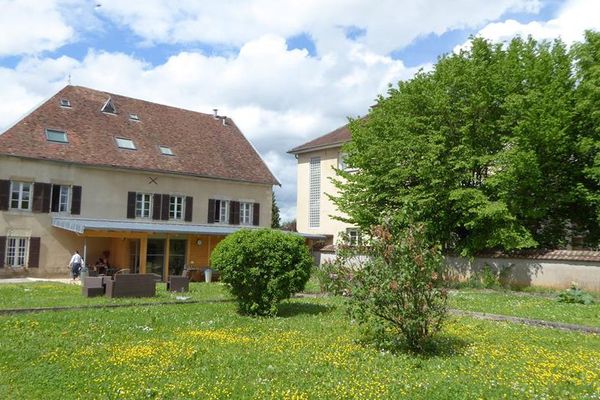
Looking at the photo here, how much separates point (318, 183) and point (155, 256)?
484 inches

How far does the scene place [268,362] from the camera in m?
7.91

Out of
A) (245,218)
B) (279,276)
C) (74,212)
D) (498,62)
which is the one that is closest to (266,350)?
(279,276)

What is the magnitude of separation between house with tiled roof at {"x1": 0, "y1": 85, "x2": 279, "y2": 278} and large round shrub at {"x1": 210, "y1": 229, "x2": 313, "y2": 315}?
43.5 ft

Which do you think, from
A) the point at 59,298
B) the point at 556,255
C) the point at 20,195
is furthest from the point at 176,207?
the point at 556,255

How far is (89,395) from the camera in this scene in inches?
248

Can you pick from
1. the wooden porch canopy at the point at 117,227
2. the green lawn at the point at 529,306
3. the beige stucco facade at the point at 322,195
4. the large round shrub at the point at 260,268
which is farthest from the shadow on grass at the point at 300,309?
the beige stucco facade at the point at 322,195

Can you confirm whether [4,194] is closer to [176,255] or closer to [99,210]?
[99,210]

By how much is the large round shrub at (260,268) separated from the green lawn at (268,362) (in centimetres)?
106

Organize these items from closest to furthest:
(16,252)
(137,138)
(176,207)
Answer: (16,252) → (176,207) → (137,138)

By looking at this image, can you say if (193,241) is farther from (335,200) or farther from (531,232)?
(531,232)

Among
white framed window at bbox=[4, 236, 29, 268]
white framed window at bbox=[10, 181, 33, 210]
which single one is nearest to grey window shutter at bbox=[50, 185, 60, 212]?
white framed window at bbox=[10, 181, 33, 210]

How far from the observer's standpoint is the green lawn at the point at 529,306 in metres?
13.5

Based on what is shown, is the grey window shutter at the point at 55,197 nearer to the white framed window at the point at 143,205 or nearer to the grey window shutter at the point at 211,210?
the white framed window at the point at 143,205

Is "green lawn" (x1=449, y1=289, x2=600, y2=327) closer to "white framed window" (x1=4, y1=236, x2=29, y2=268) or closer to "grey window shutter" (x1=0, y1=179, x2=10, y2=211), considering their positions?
"white framed window" (x1=4, y1=236, x2=29, y2=268)
